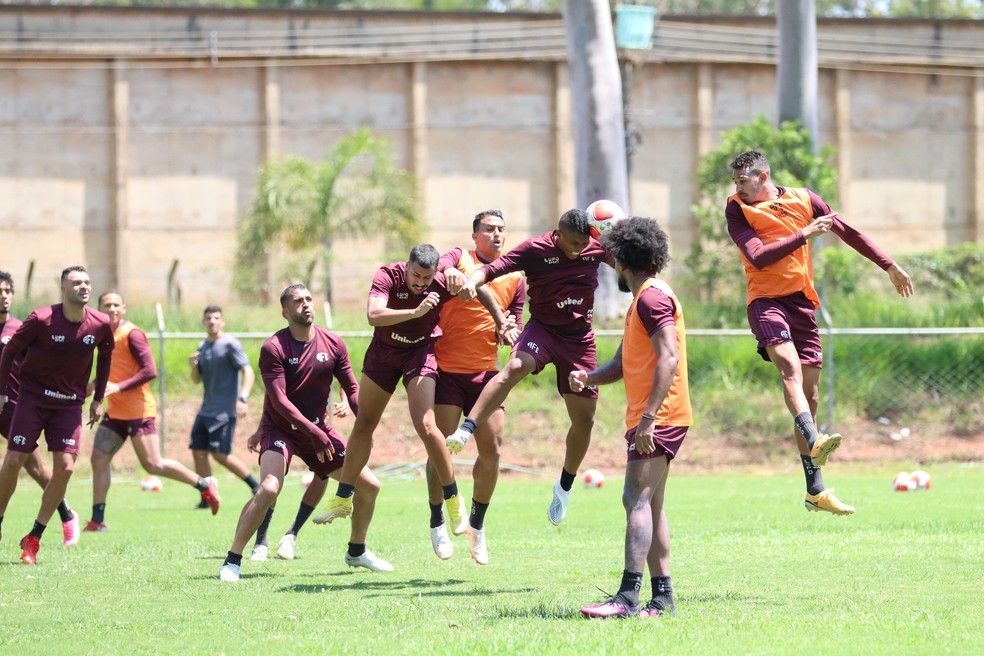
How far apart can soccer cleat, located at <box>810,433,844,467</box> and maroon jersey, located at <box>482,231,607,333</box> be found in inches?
A: 87.3

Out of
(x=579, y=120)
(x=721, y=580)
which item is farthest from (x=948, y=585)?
(x=579, y=120)

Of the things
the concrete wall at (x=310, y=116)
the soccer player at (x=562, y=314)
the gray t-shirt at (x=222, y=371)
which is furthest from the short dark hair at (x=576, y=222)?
the concrete wall at (x=310, y=116)

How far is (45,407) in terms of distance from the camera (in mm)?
11789

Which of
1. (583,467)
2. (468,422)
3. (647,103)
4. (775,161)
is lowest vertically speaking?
(583,467)

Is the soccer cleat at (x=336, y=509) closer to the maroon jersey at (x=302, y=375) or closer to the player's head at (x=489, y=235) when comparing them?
the maroon jersey at (x=302, y=375)

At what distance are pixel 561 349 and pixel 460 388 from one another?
0.91 metres

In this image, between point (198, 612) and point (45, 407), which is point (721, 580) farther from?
point (45, 407)

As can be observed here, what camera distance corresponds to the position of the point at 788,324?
9875 millimetres

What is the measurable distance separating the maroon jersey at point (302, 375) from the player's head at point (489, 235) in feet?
4.73

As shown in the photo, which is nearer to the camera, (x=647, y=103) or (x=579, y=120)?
(x=579, y=120)

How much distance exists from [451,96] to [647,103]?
5.08 metres

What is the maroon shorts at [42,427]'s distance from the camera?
11656 mm

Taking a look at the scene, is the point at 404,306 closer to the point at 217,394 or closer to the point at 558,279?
the point at 558,279

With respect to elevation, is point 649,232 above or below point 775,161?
below
